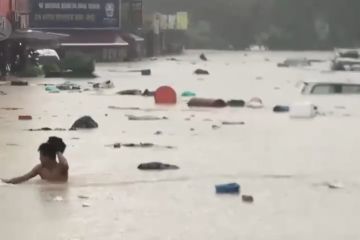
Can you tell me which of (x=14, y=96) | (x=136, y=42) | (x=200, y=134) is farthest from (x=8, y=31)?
(x=136, y=42)

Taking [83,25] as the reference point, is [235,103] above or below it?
above

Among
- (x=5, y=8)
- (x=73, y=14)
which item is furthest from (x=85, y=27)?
(x=5, y=8)

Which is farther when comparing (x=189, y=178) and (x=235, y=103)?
(x=235, y=103)

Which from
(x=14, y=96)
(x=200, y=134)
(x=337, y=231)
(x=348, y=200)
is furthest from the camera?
(x=14, y=96)

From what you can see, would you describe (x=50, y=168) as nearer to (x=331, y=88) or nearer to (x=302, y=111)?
(x=302, y=111)

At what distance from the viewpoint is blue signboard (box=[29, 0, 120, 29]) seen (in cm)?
6762

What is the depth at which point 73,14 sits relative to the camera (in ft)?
Result: 225

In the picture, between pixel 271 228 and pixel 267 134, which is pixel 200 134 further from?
pixel 271 228

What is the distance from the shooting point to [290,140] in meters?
20.0

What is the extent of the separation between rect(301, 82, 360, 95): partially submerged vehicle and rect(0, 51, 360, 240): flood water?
532 cm

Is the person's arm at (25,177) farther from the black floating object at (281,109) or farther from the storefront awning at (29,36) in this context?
the storefront awning at (29,36)

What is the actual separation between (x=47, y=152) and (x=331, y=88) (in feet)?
67.3

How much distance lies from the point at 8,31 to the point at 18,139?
23201 millimetres

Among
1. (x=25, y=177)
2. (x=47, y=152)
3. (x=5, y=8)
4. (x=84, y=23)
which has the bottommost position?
(x=84, y=23)
